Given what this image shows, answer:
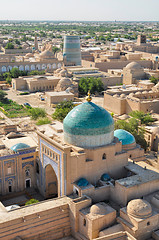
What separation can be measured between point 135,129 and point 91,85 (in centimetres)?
1682

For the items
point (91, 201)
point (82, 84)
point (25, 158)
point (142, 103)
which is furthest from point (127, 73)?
point (91, 201)

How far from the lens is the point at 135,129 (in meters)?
23.8

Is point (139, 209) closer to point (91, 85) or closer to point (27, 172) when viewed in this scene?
point (27, 172)

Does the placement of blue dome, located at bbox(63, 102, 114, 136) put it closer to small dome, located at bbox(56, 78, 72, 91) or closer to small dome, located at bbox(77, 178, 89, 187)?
small dome, located at bbox(77, 178, 89, 187)

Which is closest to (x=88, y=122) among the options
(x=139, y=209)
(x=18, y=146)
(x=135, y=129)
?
(x=139, y=209)

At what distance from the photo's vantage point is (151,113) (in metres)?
29.2

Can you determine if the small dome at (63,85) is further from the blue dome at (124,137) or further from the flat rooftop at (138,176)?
the flat rooftop at (138,176)

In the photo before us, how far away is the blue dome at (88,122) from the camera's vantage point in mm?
14938

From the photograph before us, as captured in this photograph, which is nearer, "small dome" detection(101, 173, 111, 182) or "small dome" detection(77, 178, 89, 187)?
"small dome" detection(77, 178, 89, 187)

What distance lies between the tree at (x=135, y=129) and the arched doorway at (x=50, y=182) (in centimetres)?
727

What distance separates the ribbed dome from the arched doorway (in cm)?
253

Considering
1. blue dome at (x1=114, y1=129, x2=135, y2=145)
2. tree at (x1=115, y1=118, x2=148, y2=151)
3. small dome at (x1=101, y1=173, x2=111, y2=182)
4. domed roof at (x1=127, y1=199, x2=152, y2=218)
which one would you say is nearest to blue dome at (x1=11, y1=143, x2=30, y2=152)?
small dome at (x1=101, y1=173, x2=111, y2=182)

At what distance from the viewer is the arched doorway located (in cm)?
1717

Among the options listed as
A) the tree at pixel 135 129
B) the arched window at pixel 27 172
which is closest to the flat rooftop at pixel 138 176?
the tree at pixel 135 129
